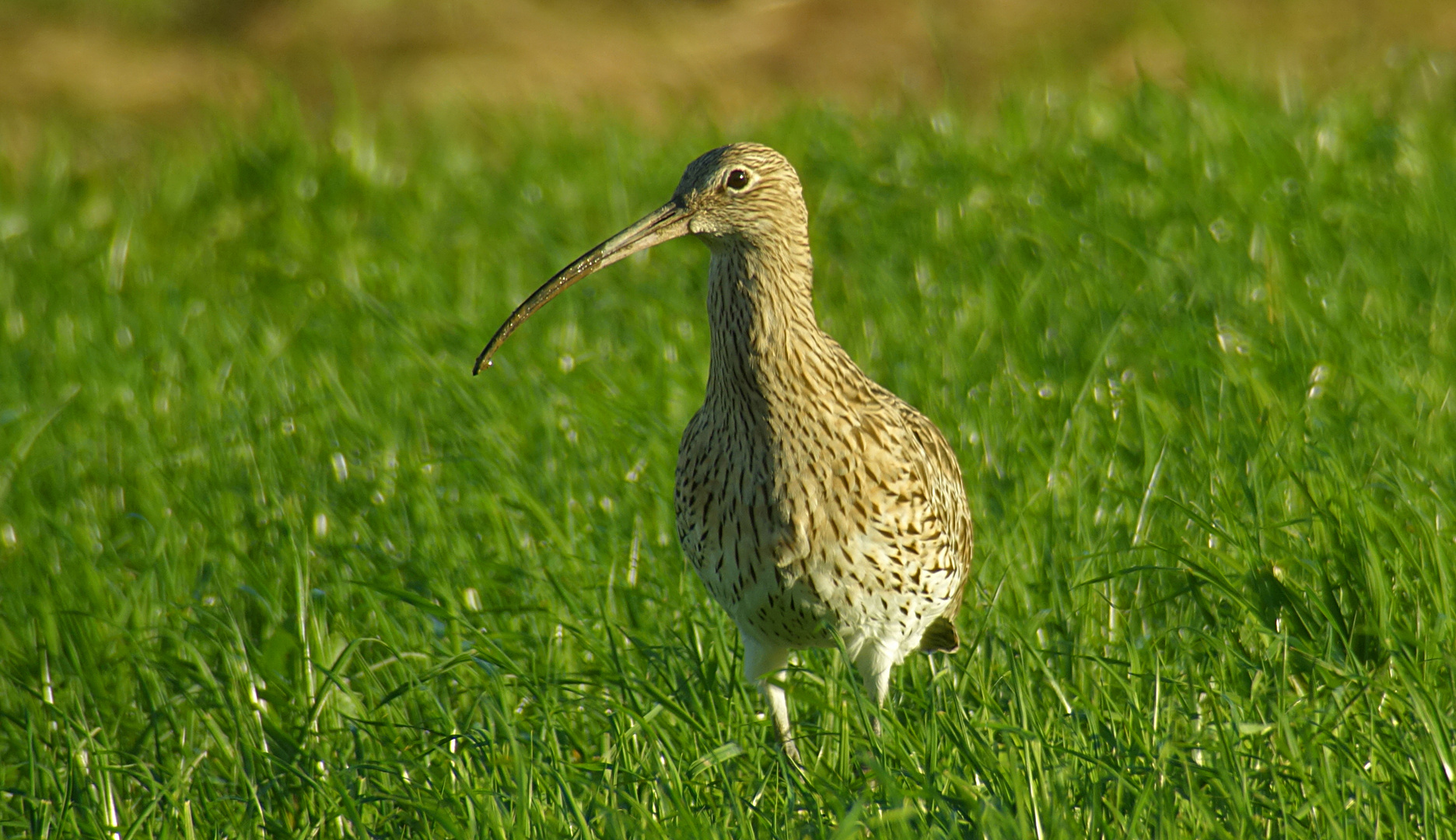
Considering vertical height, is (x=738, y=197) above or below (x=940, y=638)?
above

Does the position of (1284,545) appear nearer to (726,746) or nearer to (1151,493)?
(1151,493)

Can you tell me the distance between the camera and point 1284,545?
4234mm

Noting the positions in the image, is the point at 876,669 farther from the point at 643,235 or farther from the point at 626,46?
the point at 626,46

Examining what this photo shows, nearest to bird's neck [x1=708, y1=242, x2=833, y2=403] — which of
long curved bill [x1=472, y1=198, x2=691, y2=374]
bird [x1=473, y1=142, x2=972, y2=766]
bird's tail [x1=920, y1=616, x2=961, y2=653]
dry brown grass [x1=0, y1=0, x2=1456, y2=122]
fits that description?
bird [x1=473, y1=142, x2=972, y2=766]

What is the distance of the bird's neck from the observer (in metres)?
3.97

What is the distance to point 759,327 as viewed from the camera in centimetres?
398

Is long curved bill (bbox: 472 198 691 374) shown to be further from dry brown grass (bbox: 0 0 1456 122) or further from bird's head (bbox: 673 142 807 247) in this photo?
dry brown grass (bbox: 0 0 1456 122)

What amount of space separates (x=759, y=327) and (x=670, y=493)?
1360mm

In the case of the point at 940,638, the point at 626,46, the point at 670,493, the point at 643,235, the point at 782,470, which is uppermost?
the point at 643,235

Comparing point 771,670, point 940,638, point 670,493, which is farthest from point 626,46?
point 771,670

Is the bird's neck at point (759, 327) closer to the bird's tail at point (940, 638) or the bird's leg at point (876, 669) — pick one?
the bird's leg at point (876, 669)

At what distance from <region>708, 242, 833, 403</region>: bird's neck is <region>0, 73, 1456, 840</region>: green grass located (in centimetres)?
72

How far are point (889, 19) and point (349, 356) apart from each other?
25.7 ft

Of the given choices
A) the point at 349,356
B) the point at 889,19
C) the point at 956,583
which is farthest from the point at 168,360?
the point at 889,19
